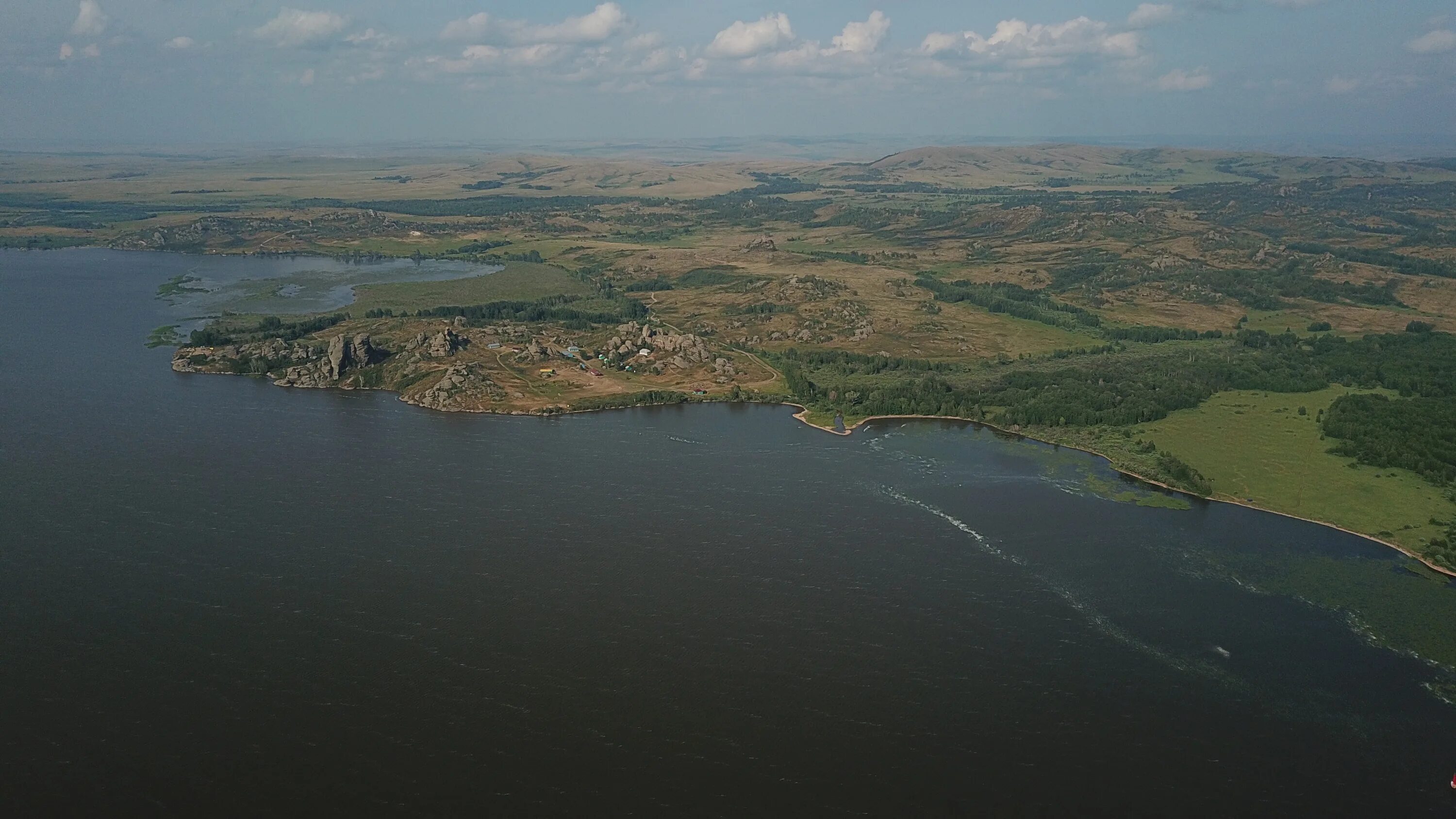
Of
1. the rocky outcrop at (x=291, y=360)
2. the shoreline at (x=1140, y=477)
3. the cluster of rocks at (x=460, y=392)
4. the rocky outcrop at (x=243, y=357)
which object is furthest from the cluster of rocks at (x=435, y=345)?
the shoreline at (x=1140, y=477)

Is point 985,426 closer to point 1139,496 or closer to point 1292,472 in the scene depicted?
point 1139,496

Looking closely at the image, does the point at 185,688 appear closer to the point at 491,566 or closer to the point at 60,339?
the point at 491,566

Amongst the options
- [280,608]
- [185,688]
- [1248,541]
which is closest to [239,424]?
[280,608]

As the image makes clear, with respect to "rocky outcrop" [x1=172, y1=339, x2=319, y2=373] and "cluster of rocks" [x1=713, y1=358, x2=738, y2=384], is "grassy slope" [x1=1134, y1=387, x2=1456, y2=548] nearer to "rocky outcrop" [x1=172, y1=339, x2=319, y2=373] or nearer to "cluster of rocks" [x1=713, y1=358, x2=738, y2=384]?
"cluster of rocks" [x1=713, y1=358, x2=738, y2=384]

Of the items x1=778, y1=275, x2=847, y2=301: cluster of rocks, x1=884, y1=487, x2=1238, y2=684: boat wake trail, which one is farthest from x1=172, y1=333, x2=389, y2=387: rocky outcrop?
x1=778, y1=275, x2=847, y2=301: cluster of rocks

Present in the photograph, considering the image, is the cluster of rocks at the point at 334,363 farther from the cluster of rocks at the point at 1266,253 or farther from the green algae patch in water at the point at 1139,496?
the cluster of rocks at the point at 1266,253

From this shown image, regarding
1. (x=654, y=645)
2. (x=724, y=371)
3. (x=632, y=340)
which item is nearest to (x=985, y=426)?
(x=724, y=371)

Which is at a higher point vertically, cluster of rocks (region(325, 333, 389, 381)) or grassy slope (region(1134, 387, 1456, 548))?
cluster of rocks (region(325, 333, 389, 381))
